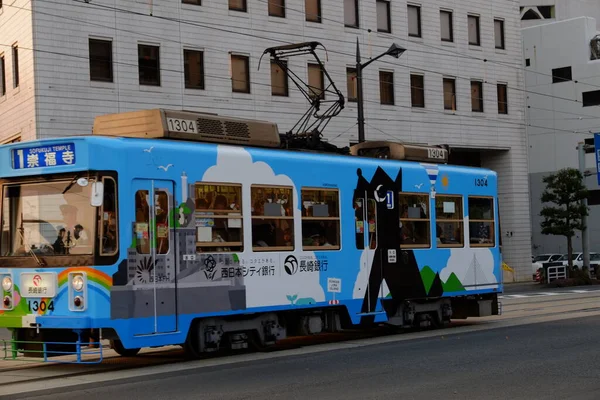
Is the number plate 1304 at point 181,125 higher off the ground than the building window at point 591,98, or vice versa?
the building window at point 591,98

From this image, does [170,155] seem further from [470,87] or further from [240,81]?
[470,87]

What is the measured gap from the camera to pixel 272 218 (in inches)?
626

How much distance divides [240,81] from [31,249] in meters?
23.3

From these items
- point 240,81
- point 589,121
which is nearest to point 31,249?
point 240,81

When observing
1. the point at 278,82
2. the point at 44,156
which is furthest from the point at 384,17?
the point at 44,156

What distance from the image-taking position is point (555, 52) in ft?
213

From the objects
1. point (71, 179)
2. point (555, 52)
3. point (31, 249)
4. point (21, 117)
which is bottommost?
point (31, 249)

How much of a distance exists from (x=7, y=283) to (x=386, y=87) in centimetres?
2973

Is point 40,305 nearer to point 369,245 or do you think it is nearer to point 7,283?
point 7,283

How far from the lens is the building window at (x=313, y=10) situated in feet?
129

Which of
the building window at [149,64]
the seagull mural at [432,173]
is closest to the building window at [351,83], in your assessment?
the building window at [149,64]

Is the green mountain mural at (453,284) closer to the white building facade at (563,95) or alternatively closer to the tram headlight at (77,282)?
the tram headlight at (77,282)

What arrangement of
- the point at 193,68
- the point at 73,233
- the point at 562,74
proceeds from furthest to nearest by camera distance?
the point at 562,74 < the point at 193,68 < the point at 73,233

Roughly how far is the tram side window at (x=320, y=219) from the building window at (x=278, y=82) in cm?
2102
